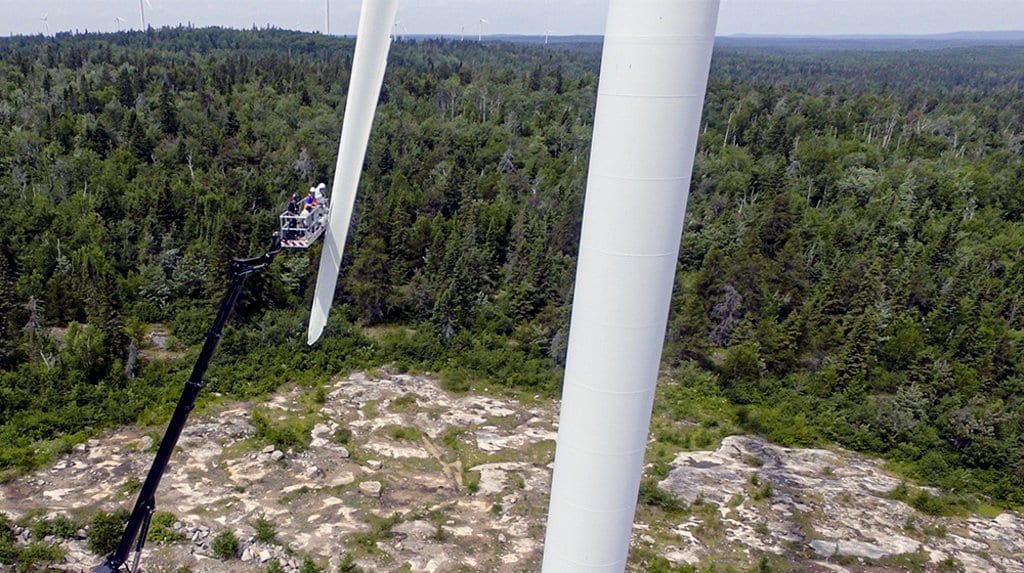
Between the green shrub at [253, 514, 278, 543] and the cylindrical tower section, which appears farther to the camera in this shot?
the green shrub at [253, 514, 278, 543]

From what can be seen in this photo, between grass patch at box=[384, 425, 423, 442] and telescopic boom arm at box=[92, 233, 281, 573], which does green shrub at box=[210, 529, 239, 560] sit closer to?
telescopic boom arm at box=[92, 233, 281, 573]

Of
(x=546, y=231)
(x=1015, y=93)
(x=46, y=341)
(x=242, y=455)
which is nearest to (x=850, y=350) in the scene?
(x=546, y=231)

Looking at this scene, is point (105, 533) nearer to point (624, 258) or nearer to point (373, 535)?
point (373, 535)

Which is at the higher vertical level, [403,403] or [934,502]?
[934,502]


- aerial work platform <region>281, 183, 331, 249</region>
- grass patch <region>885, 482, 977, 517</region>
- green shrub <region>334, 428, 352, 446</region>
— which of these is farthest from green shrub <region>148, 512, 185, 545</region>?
grass patch <region>885, 482, 977, 517</region>

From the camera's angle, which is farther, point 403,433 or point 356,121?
point 403,433

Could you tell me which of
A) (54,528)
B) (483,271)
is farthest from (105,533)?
(483,271)

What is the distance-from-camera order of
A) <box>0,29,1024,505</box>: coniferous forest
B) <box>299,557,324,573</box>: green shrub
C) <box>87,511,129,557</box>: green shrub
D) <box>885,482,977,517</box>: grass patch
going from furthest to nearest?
<box>0,29,1024,505</box>: coniferous forest
<box>885,482,977,517</box>: grass patch
<box>87,511,129,557</box>: green shrub
<box>299,557,324,573</box>: green shrub

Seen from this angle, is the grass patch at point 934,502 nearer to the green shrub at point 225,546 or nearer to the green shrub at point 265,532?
the green shrub at point 265,532
